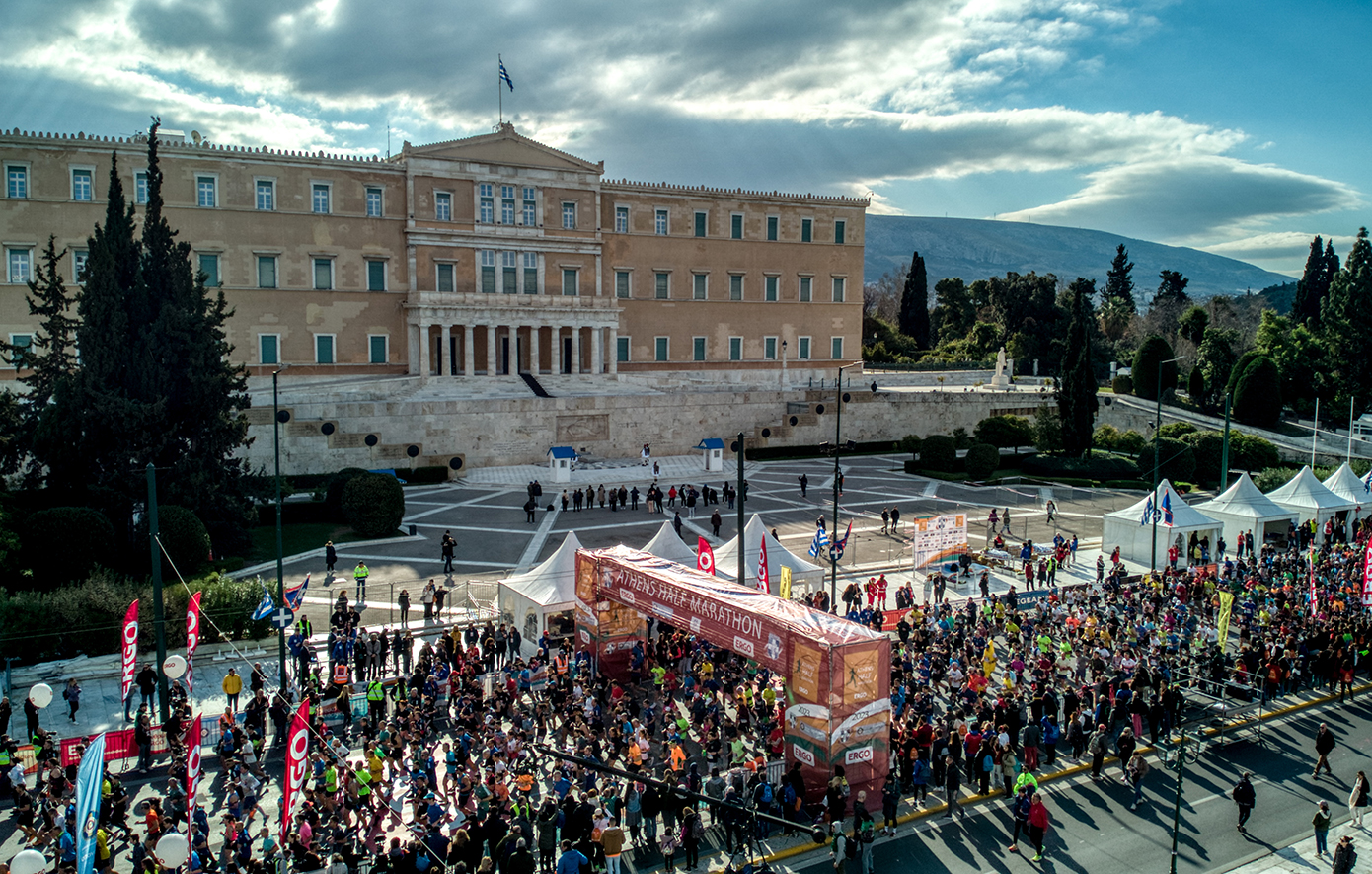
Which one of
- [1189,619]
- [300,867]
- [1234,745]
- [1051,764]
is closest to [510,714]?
[300,867]

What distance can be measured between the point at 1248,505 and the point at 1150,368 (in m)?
27.5

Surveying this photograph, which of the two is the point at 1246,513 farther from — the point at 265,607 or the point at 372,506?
the point at 265,607

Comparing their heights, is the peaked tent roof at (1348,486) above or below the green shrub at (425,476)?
above

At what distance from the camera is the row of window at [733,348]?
180 ft

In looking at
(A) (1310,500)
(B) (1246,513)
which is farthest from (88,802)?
(A) (1310,500)

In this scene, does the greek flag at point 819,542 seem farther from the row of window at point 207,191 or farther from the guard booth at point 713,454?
the row of window at point 207,191

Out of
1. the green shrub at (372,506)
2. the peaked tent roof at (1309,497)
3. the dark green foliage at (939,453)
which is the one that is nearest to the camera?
the green shrub at (372,506)

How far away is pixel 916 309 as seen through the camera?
82438 mm

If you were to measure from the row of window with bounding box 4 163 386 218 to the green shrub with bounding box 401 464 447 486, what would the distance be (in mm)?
15410

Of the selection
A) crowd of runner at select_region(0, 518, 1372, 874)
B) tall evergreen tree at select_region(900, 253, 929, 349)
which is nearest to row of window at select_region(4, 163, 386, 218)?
crowd of runner at select_region(0, 518, 1372, 874)

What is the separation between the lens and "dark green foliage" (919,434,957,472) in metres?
44.3

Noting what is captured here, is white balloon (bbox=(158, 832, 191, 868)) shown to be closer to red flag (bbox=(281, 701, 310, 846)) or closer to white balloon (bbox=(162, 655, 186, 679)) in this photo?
red flag (bbox=(281, 701, 310, 846))

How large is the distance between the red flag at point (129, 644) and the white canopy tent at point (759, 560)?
12213 mm

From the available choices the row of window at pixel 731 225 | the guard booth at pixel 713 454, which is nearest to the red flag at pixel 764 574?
A: the guard booth at pixel 713 454
